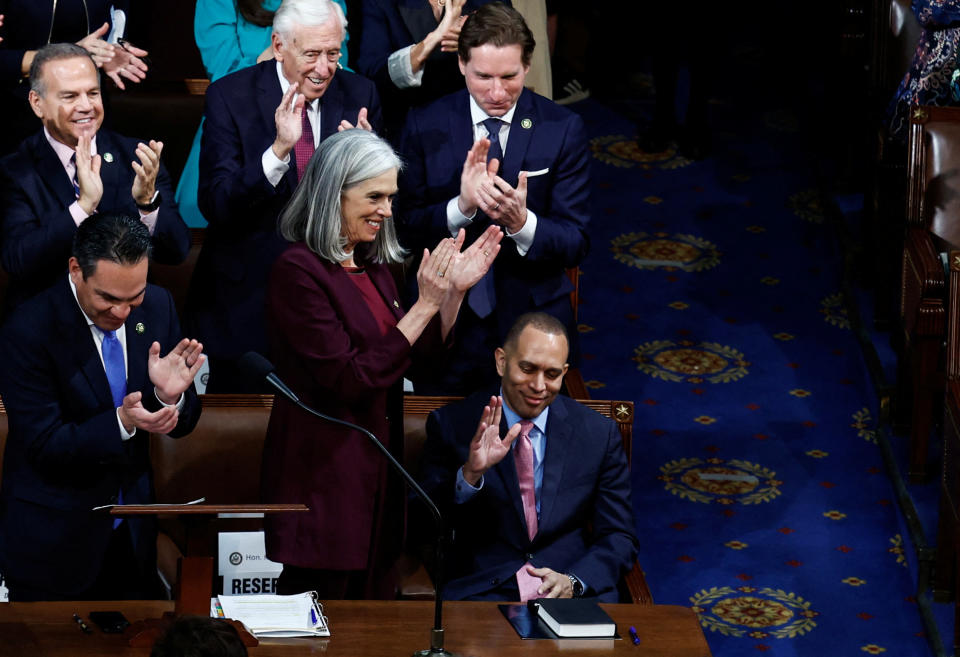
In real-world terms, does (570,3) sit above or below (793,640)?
above

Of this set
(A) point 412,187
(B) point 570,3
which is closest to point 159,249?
(A) point 412,187

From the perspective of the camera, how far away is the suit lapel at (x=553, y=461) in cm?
363

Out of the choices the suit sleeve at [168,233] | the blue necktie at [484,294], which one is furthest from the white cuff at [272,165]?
the blue necktie at [484,294]

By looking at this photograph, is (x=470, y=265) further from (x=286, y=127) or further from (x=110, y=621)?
(x=110, y=621)

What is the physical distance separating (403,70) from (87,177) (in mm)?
1230

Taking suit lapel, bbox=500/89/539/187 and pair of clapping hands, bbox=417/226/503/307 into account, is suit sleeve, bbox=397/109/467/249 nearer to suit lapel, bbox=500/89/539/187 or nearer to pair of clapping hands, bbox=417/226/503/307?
suit lapel, bbox=500/89/539/187

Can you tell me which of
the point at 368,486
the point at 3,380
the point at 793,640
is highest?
the point at 3,380

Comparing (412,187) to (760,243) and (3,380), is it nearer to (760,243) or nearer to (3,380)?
(3,380)

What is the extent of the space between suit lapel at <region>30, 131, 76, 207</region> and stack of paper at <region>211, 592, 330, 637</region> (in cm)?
131

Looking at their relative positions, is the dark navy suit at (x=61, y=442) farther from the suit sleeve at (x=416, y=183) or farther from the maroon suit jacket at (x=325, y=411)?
the suit sleeve at (x=416, y=183)

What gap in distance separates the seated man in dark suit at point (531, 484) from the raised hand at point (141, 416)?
68cm

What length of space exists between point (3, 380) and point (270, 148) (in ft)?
3.24

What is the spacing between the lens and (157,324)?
341 cm

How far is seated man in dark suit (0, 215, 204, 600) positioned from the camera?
321cm
